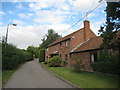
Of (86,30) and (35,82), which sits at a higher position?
(86,30)

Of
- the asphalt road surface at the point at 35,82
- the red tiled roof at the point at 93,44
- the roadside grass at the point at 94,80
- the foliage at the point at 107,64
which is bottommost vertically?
the asphalt road surface at the point at 35,82

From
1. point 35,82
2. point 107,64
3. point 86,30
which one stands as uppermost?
point 86,30

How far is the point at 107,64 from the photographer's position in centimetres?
1337

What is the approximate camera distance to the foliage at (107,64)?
12273mm

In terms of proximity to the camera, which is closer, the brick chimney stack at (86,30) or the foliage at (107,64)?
the foliage at (107,64)

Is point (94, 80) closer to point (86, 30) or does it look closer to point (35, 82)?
point (35, 82)

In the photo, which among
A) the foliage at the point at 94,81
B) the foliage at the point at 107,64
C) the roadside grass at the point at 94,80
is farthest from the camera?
the foliage at the point at 107,64

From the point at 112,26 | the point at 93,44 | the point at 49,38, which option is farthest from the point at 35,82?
the point at 49,38

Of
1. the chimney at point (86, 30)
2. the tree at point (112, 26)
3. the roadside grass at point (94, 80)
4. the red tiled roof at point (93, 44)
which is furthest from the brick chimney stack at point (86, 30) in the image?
the tree at point (112, 26)

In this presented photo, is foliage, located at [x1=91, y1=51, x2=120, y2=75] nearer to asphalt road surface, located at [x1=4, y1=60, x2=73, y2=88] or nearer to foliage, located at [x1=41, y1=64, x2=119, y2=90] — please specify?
foliage, located at [x1=41, y1=64, x2=119, y2=90]

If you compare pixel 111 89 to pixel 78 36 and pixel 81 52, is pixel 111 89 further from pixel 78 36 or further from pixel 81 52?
pixel 78 36

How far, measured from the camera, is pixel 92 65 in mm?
16109

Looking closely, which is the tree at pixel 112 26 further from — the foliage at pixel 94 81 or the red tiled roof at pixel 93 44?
the red tiled roof at pixel 93 44

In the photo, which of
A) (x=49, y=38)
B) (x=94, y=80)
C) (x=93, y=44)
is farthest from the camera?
(x=49, y=38)
